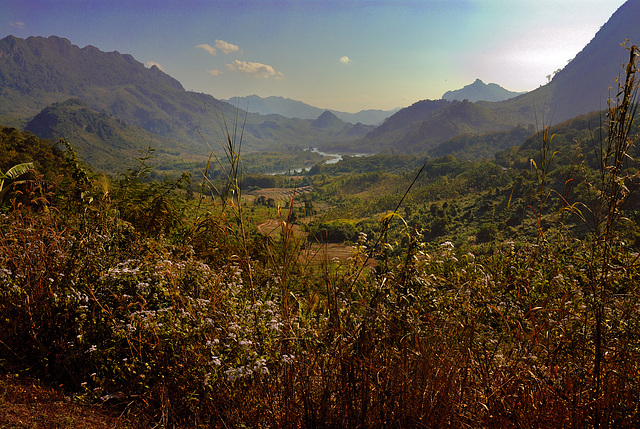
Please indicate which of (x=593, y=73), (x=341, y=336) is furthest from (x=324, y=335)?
(x=593, y=73)

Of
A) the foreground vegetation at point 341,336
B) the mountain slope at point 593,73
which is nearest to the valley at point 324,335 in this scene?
the foreground vegetation at point 341,336

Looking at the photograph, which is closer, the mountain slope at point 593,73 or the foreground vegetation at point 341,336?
the foreground vegetation at point 341,336

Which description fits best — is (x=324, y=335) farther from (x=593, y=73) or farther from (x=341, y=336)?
(x=593, y=73)

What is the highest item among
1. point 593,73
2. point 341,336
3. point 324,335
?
point 593,73

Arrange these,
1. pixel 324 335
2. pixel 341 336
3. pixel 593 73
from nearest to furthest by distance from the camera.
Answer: pixel 341 336
pixel 324 335
pixel 593 73

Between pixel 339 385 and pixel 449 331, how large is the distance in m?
0.78

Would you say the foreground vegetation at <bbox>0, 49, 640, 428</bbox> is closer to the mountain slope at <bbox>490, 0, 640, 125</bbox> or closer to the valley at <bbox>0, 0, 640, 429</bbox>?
the valley at <bbox>0, 0, 640, 429</bbox>

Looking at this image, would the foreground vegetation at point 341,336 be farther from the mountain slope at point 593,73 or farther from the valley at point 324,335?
the mountain slope at point 593,73

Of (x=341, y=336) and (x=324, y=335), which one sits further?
(x=324, y=335)

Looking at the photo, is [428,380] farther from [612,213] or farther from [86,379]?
[86,379]

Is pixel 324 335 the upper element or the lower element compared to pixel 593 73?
lower

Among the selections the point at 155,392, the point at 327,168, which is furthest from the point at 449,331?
the point at 327,168

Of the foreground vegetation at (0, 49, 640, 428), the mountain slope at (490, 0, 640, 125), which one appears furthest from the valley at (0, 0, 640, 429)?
the mountain slope at (490, 0, 640, 125)

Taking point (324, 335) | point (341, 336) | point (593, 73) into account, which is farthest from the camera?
point (593, 73)
